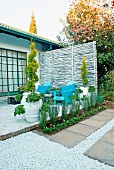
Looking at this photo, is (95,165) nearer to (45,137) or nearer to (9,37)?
(45,137)

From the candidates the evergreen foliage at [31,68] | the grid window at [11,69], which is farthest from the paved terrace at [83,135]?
the grid window at [11,69]

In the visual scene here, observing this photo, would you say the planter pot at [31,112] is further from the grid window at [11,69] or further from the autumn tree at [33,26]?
the autumn tree at [33,26]

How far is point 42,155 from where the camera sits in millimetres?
2143

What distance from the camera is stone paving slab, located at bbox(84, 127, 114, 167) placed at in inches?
79.2

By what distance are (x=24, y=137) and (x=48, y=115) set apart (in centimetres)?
78

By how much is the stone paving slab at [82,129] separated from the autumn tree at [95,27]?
374 cm

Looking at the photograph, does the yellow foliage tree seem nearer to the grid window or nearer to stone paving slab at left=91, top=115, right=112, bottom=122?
the grid window

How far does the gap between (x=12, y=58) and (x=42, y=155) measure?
5.49 metres

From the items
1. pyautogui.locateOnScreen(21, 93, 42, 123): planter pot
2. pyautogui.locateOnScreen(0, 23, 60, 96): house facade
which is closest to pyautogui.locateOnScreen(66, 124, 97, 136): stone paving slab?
pyautogui.locateOnScreen(21, 93, 42, 123): planter pot

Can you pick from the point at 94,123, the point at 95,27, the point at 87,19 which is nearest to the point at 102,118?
the point at 94,123

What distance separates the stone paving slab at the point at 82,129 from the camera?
300 cm

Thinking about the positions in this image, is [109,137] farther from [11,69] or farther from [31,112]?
[11,69]

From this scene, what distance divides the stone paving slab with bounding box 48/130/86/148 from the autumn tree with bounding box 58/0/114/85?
4257 mm

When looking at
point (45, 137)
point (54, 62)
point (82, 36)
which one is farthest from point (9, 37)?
point (45, 137)
